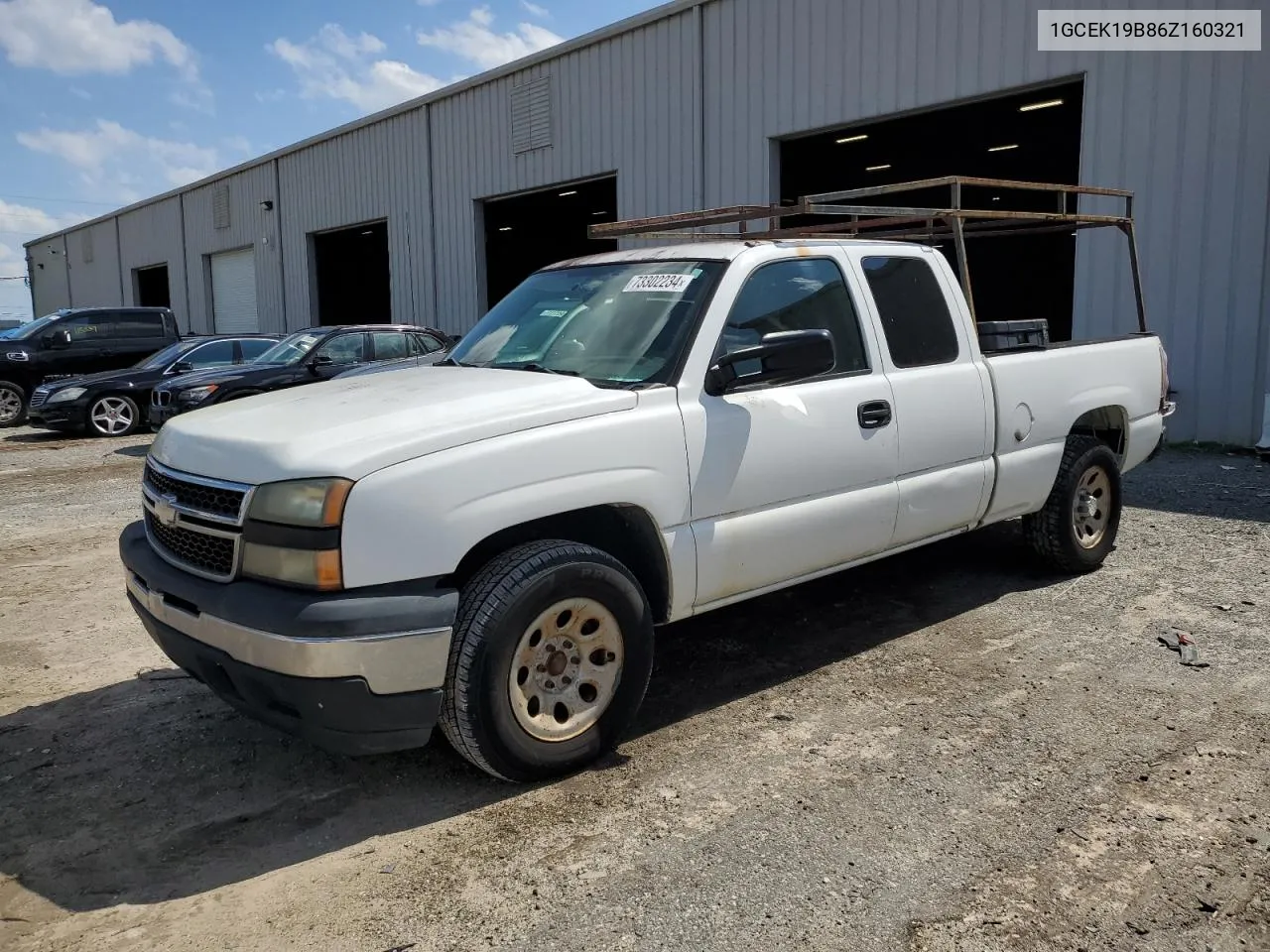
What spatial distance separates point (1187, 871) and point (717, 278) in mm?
2613

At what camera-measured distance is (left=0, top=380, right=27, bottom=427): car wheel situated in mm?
16734

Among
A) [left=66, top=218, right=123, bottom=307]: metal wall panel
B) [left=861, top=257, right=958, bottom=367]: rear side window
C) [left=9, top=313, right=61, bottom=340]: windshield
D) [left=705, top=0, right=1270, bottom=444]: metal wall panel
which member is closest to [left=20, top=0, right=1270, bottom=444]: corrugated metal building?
[left=705, top=0, right=1270, bottom=444]: metal wall panel

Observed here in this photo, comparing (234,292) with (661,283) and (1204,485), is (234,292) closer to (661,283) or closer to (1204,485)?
(1204,485)

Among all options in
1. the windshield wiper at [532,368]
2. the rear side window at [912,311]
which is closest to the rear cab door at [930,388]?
the rear side window at [912,311]

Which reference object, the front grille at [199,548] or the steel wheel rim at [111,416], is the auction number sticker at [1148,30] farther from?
the steel wheel rim at [111,416]

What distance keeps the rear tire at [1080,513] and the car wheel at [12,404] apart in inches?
665

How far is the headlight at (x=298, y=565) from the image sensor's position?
2982 mm

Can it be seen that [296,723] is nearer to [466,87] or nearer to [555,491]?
[555,491]

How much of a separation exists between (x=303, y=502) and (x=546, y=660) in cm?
99

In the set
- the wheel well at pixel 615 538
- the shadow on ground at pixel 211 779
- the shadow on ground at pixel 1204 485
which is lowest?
the shadow on ground at pixel 211 779

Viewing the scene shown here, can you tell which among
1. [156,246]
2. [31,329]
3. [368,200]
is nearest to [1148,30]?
[31,329]

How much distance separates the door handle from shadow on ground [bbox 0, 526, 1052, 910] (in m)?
1.15

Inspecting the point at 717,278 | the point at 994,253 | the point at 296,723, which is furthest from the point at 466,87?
the point at 296,723

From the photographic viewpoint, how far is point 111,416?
14.7 m
